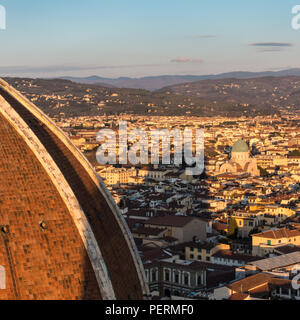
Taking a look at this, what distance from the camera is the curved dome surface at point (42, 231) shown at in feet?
22.9

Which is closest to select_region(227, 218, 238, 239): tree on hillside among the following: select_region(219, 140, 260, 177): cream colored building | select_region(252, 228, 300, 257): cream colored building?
select_region(252, 228, 300, 257): cream colored building

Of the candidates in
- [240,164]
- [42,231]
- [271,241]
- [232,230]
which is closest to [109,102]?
[240,164]

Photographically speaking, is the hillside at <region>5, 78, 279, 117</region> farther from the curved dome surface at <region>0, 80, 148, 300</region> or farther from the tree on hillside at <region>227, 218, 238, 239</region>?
the curved dome surface at <region>0, 80, 148, 300</region>

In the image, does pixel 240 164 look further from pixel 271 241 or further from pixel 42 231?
pixel 42 231

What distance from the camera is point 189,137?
9600 centimetres

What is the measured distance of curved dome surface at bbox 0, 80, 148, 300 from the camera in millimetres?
6973

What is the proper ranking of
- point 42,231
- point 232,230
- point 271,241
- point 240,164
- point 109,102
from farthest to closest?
point 109,102
point 240,164
point 232,230
point 271,241
point 42,231

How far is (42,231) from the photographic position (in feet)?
23.4

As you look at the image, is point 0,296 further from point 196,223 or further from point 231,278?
point 196,223

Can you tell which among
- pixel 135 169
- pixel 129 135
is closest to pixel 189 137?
pixel 129 135

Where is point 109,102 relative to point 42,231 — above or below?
below

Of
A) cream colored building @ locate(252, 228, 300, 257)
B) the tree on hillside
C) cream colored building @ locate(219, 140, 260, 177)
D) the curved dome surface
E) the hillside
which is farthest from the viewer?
the hillside

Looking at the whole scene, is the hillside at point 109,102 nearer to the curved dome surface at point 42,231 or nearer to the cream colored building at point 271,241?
the cream colored building at point 271,241
